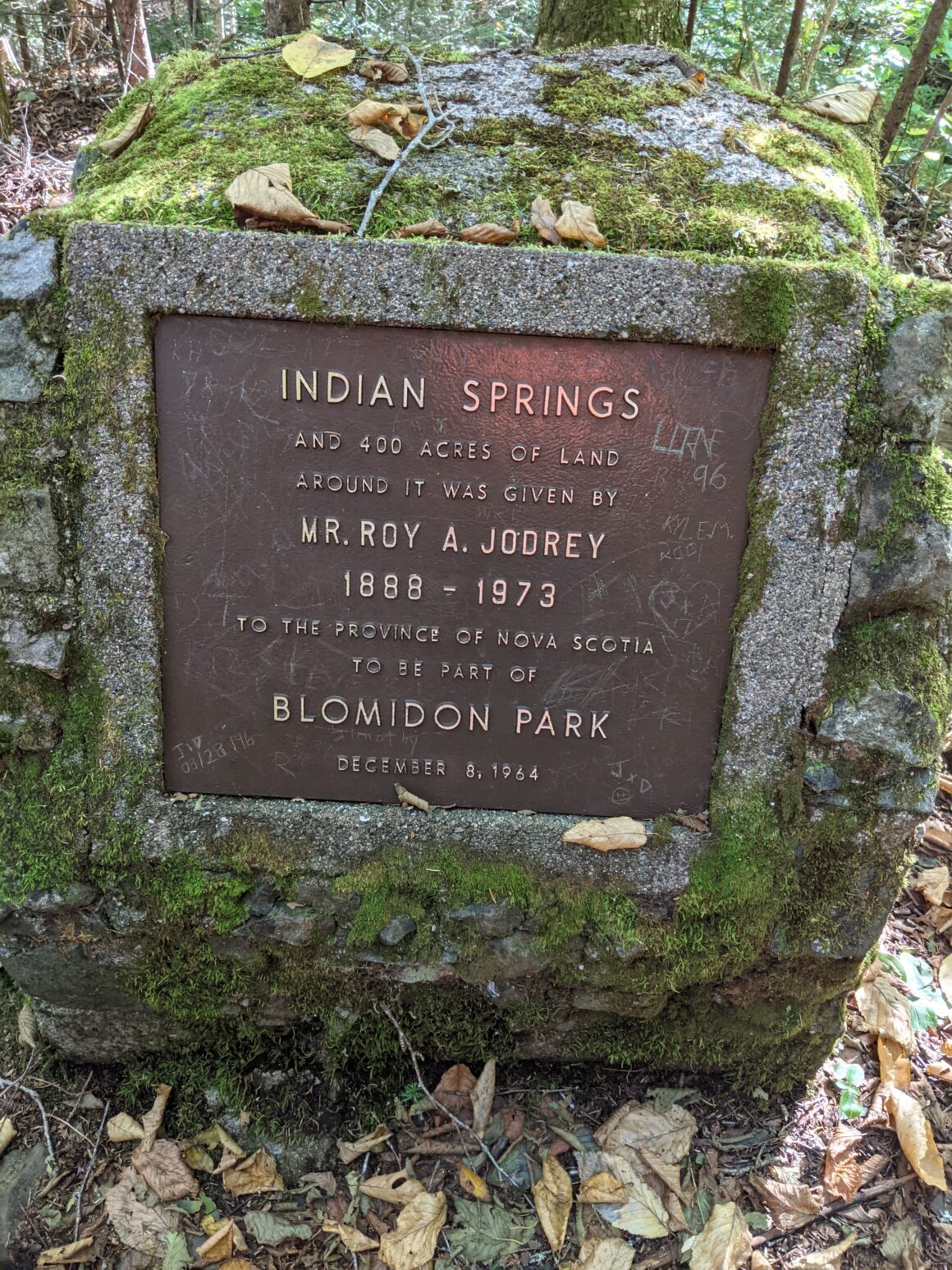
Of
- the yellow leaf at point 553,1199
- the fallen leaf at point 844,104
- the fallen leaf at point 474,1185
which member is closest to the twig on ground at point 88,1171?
the fallen leaf at point 474,1185

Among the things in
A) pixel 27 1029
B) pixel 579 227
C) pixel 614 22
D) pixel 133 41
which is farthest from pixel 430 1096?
pixel 133 41

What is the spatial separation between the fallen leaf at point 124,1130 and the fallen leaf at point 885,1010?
83.3 inches

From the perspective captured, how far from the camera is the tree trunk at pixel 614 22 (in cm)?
296

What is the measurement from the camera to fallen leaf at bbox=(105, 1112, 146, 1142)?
7.15 ft

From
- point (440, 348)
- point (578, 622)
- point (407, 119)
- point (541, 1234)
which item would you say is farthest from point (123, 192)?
point (541, 1234)

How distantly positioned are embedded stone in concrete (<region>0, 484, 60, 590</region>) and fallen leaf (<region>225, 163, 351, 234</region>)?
80cm

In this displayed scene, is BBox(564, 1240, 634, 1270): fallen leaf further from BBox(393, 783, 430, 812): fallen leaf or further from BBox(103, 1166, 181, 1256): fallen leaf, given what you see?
BBox(393, 783, 430, 812): fallen leaf

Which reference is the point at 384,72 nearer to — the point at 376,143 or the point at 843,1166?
the point at 376,143

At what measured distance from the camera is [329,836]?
82.7 inches

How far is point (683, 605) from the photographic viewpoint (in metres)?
1.99

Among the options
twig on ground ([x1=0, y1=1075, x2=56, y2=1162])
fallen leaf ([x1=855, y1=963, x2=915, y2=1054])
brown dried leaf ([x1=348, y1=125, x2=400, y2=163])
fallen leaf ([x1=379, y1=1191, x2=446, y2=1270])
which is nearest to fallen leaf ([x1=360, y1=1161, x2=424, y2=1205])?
fallen leaf ([x1=379, y1=1191, x2=446, y2=1270])

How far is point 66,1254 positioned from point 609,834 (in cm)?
164

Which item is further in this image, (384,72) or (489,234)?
(384,72)

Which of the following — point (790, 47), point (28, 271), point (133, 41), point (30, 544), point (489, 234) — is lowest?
point (30, 544)
